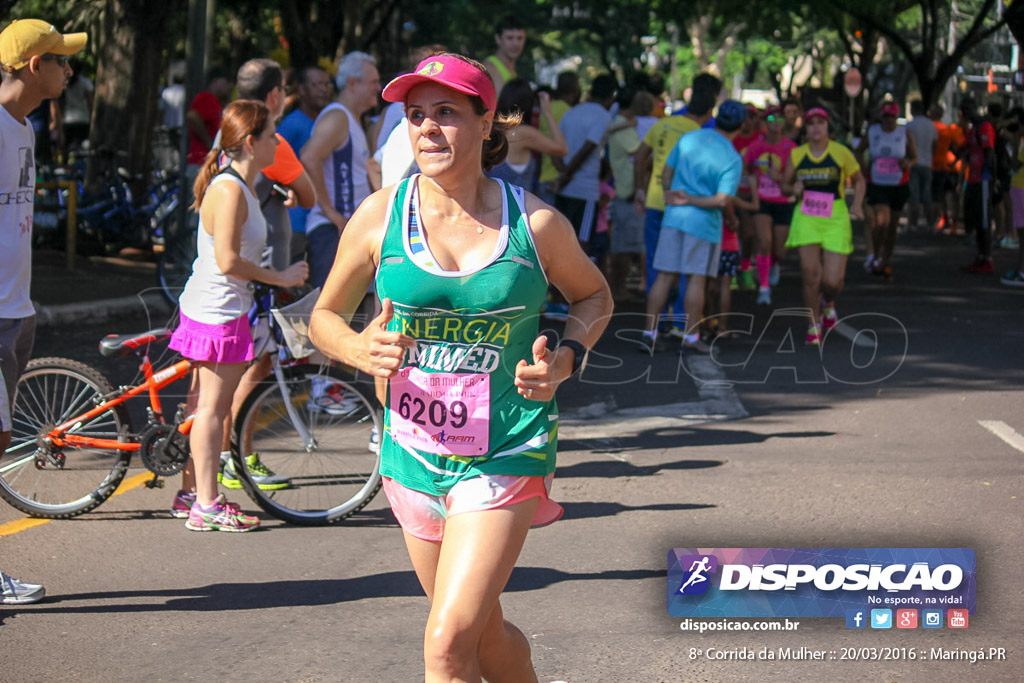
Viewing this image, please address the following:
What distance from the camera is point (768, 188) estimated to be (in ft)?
46.2

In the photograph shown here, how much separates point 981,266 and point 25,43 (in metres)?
15.2

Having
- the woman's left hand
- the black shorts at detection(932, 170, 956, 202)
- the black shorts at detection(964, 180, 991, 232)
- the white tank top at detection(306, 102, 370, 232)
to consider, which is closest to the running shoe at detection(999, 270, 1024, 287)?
the black shorts at detection(964, 180, 991, 232)

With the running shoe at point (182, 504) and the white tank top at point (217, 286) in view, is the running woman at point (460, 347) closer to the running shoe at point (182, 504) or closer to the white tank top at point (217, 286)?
the white tank top at point (217, 286)

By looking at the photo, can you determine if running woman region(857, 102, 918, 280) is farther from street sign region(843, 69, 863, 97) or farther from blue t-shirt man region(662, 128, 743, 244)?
street sign region(843, 69, 863, 97)

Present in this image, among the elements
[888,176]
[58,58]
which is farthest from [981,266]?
[58,58]

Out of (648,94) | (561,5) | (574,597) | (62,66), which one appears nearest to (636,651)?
(574,597)

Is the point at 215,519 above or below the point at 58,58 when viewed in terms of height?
below

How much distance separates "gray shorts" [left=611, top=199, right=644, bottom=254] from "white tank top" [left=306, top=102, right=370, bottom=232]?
18.8 ft

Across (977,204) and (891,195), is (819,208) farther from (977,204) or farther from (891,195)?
(977,204)

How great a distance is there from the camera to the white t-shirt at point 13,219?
4922mm

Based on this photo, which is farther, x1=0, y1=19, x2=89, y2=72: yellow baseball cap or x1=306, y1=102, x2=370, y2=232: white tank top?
x1=306, y1=102, x2=370, y2=232: white tank top

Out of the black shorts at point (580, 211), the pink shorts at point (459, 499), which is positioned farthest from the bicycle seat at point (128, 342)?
the black shorts at point (580, 211)

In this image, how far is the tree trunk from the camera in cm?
1606

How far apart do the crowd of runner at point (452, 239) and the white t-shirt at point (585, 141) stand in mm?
21
